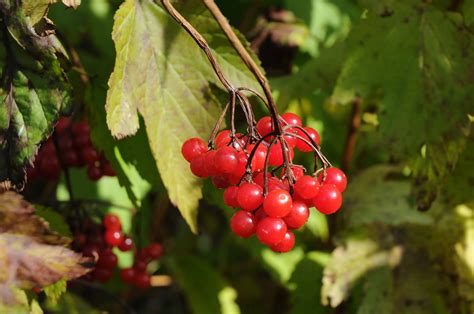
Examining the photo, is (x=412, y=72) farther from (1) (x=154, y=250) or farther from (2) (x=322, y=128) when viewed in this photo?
(1) (x=154, y=250)

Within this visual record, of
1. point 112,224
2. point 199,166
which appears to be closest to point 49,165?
point 112,224

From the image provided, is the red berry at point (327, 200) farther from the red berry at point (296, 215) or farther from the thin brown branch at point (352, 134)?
the thin brown branch at point (352, 134)

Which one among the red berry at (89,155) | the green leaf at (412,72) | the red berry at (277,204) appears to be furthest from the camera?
the red berry at (89,155)

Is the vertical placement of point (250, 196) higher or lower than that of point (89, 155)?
higher

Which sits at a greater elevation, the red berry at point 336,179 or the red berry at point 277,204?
the red berry at point 277,204

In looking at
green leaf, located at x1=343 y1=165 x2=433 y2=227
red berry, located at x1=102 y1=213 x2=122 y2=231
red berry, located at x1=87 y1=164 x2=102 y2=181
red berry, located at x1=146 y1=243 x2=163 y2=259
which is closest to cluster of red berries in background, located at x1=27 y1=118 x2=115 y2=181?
red berry, located at x1=87 y1=164 x2=102 y2=181

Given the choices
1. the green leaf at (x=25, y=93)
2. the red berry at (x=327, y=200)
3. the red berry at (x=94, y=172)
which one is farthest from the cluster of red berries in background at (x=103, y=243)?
the red berry at (x=327, y=200)

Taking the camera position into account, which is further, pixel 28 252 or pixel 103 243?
pixel 103 243
